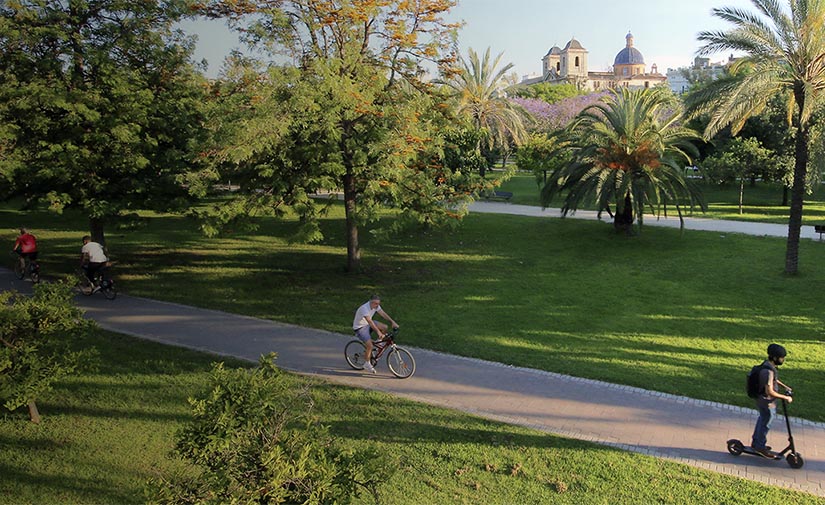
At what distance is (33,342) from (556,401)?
22.6ft

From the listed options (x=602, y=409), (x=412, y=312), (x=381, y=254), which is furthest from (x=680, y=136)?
(x=602, y=409)

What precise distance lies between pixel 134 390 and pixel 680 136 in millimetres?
18716

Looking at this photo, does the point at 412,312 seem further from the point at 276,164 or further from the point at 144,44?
the point at 144,44

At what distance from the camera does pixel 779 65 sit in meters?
15.7

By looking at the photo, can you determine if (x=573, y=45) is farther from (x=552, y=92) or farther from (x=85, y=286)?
(x=85, y=286)

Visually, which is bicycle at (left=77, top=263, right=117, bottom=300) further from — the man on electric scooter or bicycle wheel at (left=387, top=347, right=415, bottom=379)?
the man on electric scooter

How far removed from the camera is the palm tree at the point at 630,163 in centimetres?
1914

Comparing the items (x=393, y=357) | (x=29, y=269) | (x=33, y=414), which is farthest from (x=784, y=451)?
(x=29, y=269)

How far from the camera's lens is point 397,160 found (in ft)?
45.1

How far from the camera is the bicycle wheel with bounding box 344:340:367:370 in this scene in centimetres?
990

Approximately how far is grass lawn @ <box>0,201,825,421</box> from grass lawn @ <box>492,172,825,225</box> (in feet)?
17.3

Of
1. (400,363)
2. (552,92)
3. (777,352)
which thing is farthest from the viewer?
(552,92)

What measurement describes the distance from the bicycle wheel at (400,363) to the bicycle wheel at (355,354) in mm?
502

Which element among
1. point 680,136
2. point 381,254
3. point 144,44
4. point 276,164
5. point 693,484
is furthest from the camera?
point 680,136
